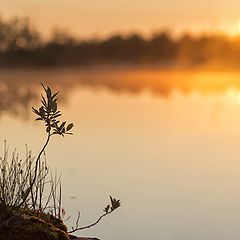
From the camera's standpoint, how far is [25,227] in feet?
10.9

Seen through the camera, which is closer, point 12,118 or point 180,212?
point 180,212

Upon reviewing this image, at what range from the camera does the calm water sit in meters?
4.40

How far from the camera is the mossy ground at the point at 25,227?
10.8ft

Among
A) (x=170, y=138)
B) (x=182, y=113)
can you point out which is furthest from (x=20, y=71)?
(x=170, y=138)

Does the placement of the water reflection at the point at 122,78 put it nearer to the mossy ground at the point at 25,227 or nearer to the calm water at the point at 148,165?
the calm water at the point at 148,165

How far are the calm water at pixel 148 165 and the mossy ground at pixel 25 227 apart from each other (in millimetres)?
704

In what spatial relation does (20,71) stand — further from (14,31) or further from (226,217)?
(226,217)

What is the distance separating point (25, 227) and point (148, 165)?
10.4 feet

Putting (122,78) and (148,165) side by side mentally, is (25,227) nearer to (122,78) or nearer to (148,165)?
(148,165)

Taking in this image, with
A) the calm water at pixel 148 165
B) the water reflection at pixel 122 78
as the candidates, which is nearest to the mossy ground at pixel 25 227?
the calm water at pixel 148 165

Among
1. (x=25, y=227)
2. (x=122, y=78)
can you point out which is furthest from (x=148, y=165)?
(x=122, y=78)

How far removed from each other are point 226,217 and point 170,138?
399 cm

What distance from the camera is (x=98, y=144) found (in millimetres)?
7711

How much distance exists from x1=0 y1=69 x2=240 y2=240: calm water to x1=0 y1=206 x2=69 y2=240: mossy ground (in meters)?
0.70
